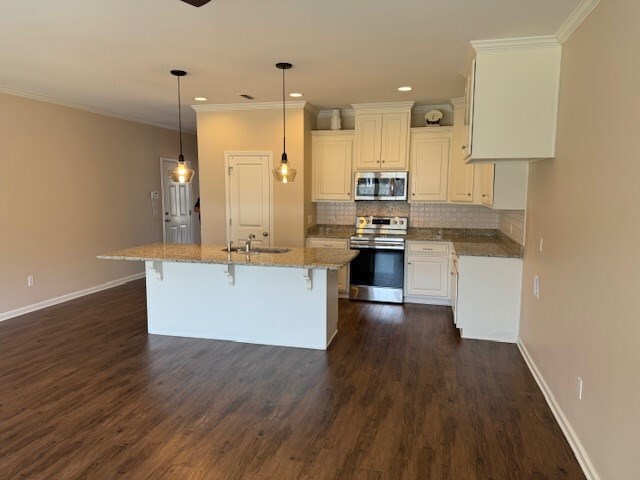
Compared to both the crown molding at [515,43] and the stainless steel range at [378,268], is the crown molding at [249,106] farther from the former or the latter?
the crown molding at [515,43]

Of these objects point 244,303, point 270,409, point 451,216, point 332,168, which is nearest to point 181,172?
point 244,303

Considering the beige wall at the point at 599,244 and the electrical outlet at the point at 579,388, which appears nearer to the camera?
the beige wall at the point at 599,244

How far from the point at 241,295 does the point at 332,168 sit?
2.51 metres

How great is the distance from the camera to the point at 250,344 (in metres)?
4.20

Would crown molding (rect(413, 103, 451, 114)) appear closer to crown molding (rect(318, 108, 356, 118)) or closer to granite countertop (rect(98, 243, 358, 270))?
crown molding (rect(318, 108, 356, 118))

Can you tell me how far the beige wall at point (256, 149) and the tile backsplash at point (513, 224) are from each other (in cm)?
254

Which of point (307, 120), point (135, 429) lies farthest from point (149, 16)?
point (307, 120)

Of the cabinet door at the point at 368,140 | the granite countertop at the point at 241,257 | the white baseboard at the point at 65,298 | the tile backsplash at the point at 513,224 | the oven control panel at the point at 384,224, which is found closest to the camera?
the granite countertop at the point at 241,257

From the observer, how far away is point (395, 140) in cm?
568

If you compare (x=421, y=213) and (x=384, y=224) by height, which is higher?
(x=421, y=213)

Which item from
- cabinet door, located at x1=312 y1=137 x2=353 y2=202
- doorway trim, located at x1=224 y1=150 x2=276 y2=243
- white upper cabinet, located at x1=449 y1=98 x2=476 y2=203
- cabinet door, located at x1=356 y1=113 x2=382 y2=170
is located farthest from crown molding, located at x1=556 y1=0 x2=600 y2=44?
doorway trim, located at x1=224 y1=150 x2=276 y2=243

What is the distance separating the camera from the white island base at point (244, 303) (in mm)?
4066

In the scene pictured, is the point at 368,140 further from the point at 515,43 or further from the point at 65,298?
the point at 65,298

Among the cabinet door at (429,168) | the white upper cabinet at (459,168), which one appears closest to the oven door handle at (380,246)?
the cabinet door at (429,168)
